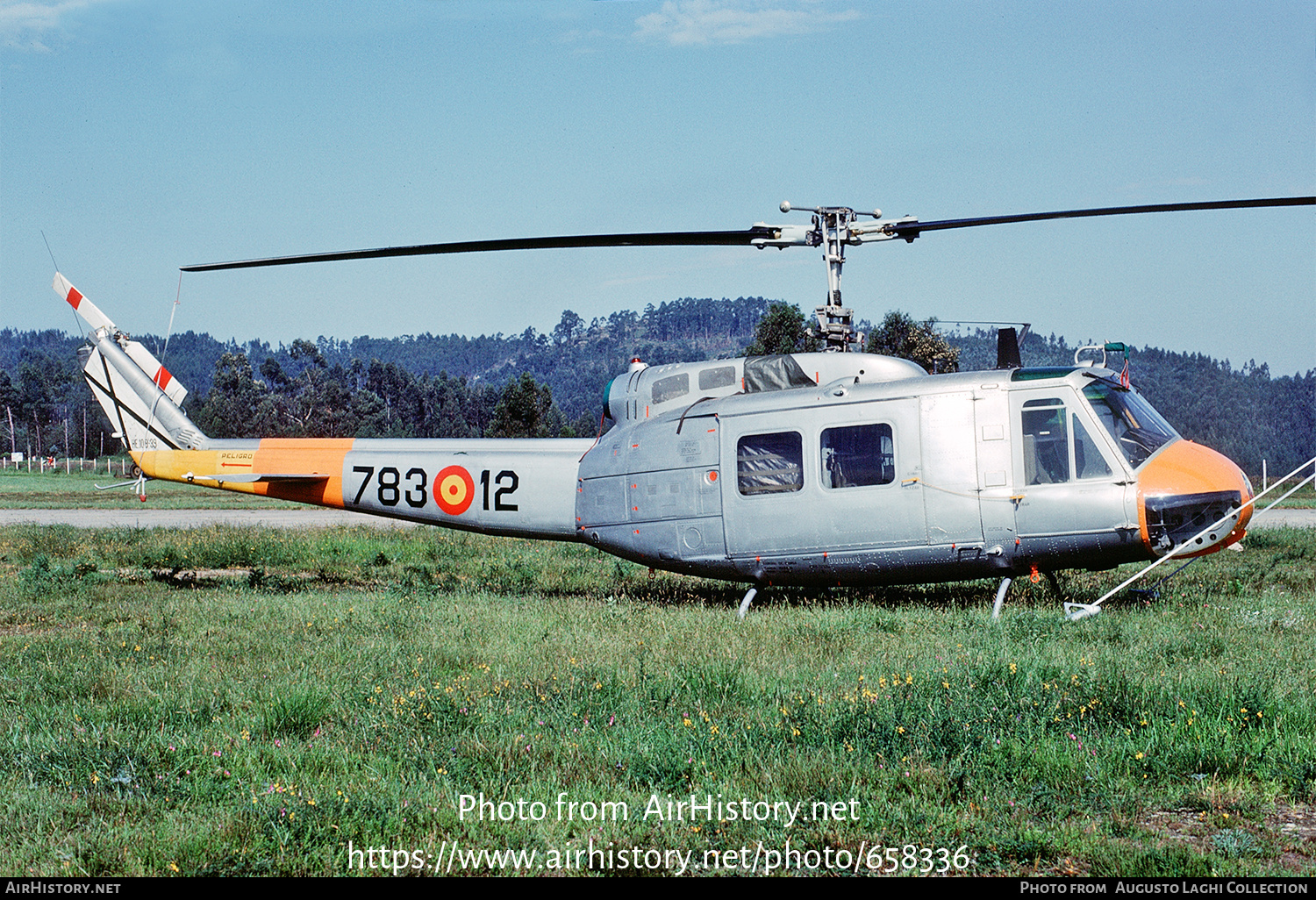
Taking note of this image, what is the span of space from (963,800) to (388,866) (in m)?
2.68

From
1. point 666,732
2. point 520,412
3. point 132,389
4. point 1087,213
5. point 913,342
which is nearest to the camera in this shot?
point 666,732

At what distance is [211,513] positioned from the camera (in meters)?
33.1

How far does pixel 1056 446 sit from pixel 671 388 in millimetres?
4146

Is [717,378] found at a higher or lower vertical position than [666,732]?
higher

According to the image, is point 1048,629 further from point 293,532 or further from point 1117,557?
point 293,532

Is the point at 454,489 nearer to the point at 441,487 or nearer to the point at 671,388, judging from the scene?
the point at 441,487

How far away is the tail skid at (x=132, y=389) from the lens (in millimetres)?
13828

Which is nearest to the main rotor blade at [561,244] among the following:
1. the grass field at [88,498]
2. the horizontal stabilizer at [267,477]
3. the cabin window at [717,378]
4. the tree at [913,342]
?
the cabin window at [717,378]

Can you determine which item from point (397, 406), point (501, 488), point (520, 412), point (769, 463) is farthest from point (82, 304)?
point (397, 406)

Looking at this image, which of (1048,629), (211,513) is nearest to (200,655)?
(1048,629)

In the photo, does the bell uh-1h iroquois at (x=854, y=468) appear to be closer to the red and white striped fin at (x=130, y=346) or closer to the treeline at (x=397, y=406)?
the red and white striped fin at (x=130, y=346)

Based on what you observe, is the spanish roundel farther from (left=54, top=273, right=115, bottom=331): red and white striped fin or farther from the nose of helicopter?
the nose of helicopter

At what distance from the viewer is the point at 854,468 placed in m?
10.1

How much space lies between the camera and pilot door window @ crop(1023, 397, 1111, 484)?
31.0ft
